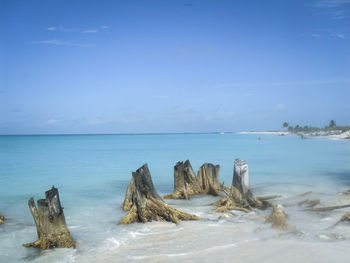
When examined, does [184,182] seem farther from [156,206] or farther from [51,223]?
[51,223]

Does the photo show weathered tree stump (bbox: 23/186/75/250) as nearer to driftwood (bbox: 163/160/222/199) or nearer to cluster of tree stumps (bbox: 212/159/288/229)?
cluster of tree stumps (bbox: 212/159/288/229)

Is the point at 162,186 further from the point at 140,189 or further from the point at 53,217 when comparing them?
the point at 53,217

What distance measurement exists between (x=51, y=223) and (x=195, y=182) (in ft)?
21.9

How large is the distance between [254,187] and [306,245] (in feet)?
28.5

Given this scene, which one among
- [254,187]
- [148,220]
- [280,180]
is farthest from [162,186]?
[148,220]

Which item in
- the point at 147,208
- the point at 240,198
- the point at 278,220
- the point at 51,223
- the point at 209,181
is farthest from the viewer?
the point at 209,181

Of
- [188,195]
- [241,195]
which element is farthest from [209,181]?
[241,195]

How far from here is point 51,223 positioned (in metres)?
6.24

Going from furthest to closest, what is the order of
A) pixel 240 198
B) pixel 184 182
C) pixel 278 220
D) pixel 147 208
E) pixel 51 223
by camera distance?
1. pixel 184 182
2. pixel 240 198
3. pixel 147 208
4. pixel 278 220
5. pixel 51 223

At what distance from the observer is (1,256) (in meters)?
6.39

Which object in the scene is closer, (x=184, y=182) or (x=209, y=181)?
(x=184, y=182)

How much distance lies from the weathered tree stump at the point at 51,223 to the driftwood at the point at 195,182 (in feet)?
18.4

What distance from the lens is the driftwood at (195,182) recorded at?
11.6 meters

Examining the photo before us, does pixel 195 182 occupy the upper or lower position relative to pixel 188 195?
upper
